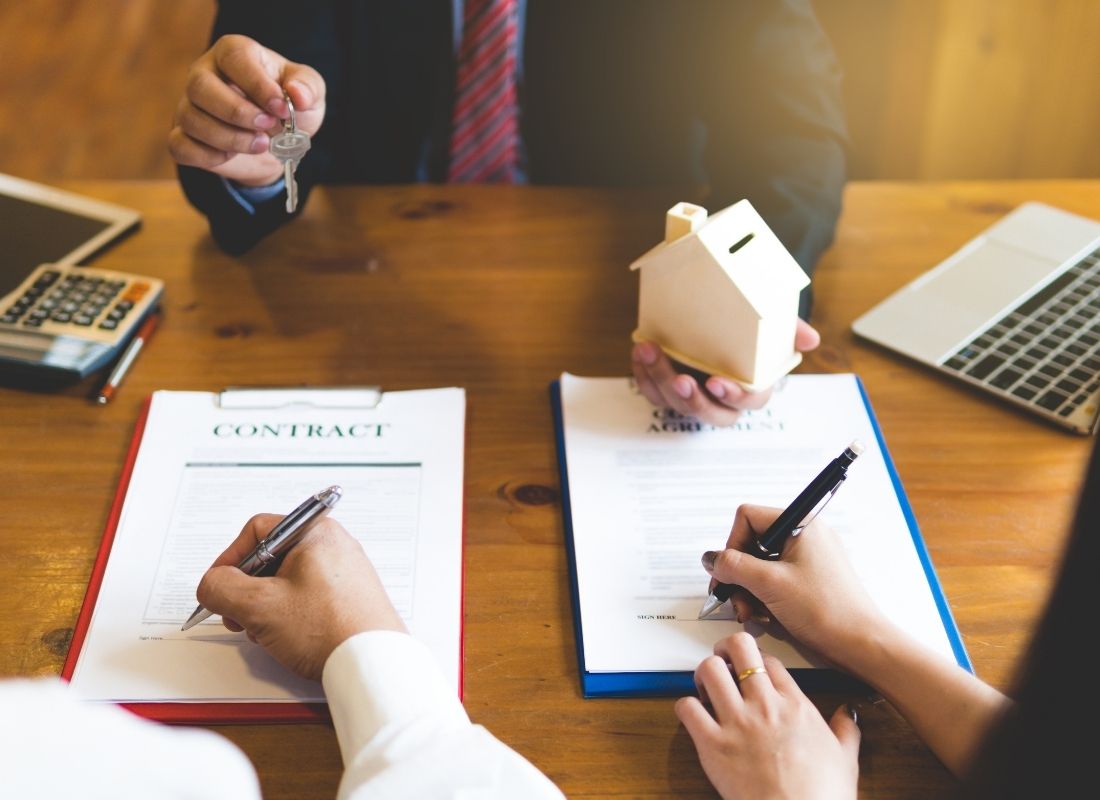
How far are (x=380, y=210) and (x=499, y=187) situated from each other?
5.8 inches

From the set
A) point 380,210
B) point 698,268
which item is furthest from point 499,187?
point 698,268

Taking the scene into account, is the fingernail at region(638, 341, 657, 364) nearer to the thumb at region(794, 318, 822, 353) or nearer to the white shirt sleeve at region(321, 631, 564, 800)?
the thumb at region(794, 318, 822, 353)

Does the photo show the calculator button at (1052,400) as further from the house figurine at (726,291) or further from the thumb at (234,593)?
the thumb at (234,593)

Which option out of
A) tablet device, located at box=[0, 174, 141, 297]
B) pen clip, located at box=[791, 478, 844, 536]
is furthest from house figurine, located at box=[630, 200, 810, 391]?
tablet device, located at box=[0, 174, 141, 297]

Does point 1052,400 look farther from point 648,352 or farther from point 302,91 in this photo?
point 302,91

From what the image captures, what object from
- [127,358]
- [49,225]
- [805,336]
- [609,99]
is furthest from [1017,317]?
[49,225]

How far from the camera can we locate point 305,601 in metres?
0.66

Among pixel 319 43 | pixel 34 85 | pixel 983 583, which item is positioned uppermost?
pixel 319 43

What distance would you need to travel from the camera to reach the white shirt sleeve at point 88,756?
1.30 feet

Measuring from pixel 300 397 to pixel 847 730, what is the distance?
0.54 metres

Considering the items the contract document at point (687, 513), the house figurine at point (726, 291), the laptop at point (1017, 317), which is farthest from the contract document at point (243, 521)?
the laptop at point (1017, 317)

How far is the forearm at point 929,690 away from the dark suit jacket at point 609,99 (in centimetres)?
49

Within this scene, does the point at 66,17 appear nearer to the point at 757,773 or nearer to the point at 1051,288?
the point at 1051,288

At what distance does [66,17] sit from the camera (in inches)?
137
